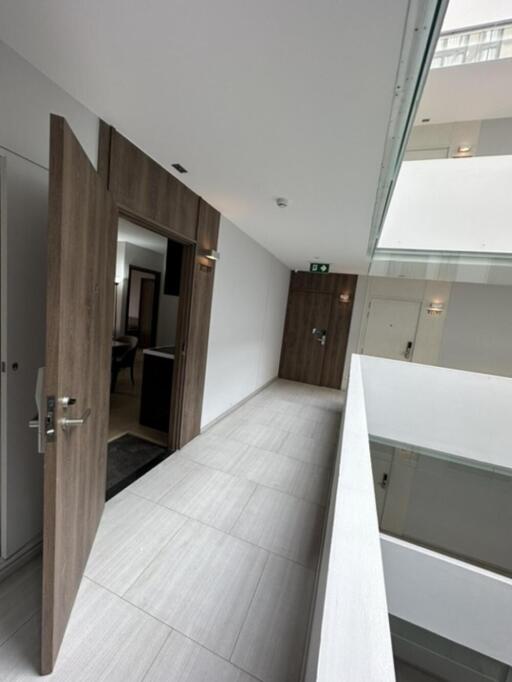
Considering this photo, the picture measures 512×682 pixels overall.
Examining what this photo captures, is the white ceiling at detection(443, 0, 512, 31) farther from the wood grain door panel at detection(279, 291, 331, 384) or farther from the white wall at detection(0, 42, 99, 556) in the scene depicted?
the wood grain door panel at detection(279, 291, 331, 384)

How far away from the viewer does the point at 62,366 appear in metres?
1.07

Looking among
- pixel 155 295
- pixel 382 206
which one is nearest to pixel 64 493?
pixel 382 206

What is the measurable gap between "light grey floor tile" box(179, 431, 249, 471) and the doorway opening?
266 mm

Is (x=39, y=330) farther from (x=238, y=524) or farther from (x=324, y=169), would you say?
(x=324, y=169)

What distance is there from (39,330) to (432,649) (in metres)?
5.82

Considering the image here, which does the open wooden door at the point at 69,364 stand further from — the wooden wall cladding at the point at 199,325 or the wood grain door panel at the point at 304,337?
the wood grain door panel at the point at 304,337

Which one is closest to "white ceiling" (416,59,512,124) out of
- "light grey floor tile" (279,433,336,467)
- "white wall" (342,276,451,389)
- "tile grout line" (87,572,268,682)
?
"white wall" (342,276,451,389)

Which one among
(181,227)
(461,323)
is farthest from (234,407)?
(461,323)

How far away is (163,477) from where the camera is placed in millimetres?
2510

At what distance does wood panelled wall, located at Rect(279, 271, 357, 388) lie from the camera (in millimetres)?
6391

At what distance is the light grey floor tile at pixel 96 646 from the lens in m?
1.16

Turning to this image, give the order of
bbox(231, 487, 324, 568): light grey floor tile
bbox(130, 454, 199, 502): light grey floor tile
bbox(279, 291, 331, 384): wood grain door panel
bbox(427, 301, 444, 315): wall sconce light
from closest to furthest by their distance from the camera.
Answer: bbox(231, 487, 324, 568): light grey floor tile → bbox(130, 454, 199, 502): light grey floor tile → bbox(427, 301, 444, 315): wall sconce light → bbox(279, 291, 331, 384): wood grain door panel

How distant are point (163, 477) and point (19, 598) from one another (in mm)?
1149

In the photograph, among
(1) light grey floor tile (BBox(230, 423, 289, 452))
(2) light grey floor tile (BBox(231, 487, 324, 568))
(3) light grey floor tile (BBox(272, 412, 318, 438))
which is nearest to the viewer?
(2) light grey floor tile (BBox(231, 487, 324, 568))
